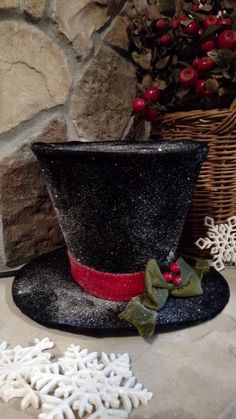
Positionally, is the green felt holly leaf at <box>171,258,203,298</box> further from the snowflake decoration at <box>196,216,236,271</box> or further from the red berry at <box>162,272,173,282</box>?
the snowflake decoration at <box>196,216,236,271</box>

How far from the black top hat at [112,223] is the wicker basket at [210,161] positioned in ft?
0.41

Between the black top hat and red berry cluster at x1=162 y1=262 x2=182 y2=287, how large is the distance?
14 millimetres

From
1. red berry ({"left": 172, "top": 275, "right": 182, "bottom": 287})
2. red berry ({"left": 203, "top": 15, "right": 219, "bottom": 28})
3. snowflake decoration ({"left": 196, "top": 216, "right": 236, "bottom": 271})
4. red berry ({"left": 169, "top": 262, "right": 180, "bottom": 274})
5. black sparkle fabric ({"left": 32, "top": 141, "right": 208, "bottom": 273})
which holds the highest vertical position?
red berry ({"left": 203, "top": 15, "right": 219, "bottom": 28})

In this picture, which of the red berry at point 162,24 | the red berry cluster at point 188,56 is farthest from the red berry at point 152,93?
the red berry at point 162,24

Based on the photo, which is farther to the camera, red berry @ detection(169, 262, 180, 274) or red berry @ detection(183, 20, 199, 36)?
red berry @ detection(183, 20, 199, 36)

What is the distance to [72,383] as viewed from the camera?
0.53m

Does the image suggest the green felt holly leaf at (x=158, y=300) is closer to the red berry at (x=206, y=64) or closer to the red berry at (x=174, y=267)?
the red berry at (x=174, y=267)

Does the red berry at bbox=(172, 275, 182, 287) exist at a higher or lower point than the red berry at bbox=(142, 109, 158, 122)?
lower

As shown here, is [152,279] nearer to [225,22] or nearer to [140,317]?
[140,317]

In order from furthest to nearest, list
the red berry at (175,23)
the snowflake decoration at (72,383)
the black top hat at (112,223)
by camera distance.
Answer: the red berry at (175,23) < the black top hat at (112,223) < the snowflake decoration at (72,383)

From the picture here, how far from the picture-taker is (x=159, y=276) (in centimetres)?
66

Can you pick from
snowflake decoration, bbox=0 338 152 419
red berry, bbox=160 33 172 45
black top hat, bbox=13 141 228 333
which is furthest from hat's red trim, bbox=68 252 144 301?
red berry, bbox=160 33 172 45

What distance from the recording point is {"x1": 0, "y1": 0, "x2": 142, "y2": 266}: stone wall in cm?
82

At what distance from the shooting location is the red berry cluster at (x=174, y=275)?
69 centimetres
